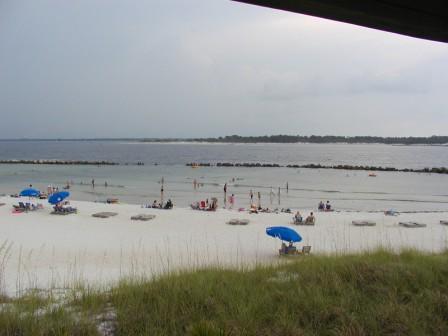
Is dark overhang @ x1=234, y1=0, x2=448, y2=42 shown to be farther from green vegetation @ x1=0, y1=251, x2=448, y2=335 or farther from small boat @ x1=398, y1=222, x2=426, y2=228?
small boat @ x1=398, y1=222, x2=426, y2=228

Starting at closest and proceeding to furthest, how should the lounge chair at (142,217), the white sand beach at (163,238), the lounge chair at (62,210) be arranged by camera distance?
the white sand beach at (163,238)
the lounge chair at (142,217)
the lounge chair at (62,210)

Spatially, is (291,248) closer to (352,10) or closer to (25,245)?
(25,245)

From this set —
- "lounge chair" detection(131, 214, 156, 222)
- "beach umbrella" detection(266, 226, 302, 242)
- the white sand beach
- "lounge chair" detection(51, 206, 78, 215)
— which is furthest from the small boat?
"lounge chair" detection(51, 206, 78, 215)

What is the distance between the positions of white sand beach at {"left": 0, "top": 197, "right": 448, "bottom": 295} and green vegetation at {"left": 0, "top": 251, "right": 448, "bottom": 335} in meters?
4.50

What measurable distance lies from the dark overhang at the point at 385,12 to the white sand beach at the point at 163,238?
21.6ft

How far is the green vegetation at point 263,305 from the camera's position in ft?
11.3

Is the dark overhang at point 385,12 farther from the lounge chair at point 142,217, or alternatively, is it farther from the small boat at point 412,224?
the lounge chair at point 142,217

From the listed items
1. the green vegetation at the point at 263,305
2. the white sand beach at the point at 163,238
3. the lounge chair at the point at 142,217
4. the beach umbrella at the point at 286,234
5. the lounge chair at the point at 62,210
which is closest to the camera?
the green vegetation at the point at 263,305

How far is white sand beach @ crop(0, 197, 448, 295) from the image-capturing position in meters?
10.6

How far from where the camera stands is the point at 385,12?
11.0 ft

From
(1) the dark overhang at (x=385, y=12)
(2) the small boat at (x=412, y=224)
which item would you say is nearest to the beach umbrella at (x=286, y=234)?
(2) the small boat at (x=412, y=224)

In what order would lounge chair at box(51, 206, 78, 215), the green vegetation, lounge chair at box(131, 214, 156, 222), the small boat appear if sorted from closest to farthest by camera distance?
A: the green vegetation → the small boat → lounge chair at box(131, 214, 156, 222) → lounge chair at box(51, 206, 78, 215)

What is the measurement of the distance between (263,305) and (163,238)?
10.7 meters

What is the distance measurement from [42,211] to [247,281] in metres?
18.5
